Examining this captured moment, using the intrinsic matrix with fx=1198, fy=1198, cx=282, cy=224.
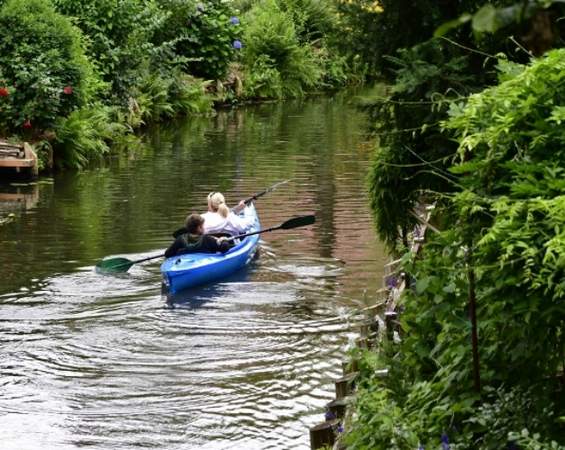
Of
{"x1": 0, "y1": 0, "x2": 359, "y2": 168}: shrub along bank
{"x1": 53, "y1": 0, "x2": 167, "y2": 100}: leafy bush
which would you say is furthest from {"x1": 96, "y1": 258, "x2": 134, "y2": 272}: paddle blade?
{"x1": 53, "y1": 0, "x2": 167, "y2": 100}: leafy bush

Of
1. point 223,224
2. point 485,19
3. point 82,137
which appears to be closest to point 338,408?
point 485,19

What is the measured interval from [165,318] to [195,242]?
172 centimetres

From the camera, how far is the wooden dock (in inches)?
848

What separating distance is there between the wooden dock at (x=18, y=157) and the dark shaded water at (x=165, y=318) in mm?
443

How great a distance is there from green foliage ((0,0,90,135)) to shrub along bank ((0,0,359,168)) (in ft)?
0.06

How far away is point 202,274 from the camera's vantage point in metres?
13.7

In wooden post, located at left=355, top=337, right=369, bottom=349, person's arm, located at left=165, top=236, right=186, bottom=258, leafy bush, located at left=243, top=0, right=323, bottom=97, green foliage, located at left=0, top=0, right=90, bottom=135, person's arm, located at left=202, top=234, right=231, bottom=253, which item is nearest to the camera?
wooden post, located at left=355, top=337, right=369, bottom=349

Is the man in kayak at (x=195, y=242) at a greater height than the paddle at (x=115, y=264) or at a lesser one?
greater

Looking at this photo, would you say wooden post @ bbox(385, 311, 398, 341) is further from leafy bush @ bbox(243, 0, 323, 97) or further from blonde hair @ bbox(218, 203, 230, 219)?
leafy bush @ bbox(243, 0, 323, 97)

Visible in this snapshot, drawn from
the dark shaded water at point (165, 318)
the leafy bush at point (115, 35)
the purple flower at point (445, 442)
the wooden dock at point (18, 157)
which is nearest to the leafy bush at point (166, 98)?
the leafy bush at point (115, 35)

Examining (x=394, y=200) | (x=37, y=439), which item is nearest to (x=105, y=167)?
(x=37, y=439)

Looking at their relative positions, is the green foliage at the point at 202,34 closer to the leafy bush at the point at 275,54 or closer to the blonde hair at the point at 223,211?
the leafy bush at the point at 275,54

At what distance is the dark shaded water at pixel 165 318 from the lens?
927 centimetres

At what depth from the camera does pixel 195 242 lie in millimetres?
14023
